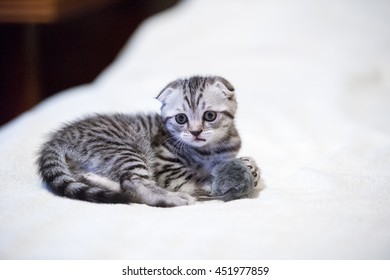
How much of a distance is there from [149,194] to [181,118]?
0.21 meters

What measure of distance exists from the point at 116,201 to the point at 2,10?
4.55 feet

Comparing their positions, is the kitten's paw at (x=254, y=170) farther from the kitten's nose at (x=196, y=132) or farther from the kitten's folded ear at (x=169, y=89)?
the kitten's folded ear at (x=169, y=89)

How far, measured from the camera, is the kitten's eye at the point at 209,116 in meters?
1.21

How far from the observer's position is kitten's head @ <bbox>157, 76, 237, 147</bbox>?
1.20m

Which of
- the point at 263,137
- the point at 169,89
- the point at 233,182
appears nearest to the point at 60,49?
the point at 263,137

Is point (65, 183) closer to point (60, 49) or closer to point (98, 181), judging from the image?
point (98, 181)

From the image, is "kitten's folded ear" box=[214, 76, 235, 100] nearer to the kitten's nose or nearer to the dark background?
the kitten's nose

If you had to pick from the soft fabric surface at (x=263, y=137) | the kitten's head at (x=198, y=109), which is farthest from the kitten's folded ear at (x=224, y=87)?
the soft fabric surface at (x=263, y=137)

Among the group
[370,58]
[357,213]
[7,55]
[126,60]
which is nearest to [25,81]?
[7,55]

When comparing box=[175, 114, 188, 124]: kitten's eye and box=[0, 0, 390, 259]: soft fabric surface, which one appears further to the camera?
box=[175, 114, 188, 124]: kitten's eye

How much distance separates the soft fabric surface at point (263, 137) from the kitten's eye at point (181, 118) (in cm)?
22

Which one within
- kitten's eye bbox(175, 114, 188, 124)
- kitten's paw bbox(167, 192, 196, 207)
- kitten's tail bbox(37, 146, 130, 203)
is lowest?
kitten's paw bbox(167, 192, 196, 207)

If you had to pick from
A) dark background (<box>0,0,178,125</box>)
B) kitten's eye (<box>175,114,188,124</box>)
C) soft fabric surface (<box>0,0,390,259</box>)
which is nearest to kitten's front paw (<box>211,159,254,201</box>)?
soft fabric surface (<box>0,0,390,259</box>)

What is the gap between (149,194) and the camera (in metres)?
1.13
